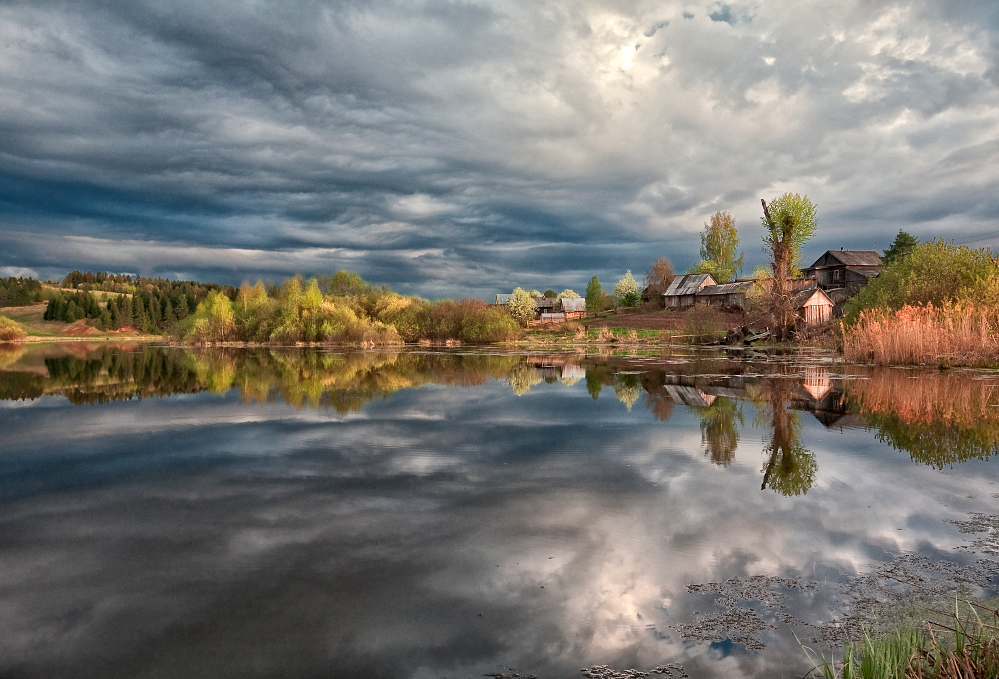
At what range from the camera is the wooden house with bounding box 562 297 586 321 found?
105 metres

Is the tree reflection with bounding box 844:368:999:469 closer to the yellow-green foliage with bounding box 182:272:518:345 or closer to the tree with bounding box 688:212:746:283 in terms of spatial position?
the yellow-green foliage with bounding box 182:272:518:345

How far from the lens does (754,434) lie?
11109 mm

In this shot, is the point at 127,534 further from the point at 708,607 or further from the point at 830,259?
the point at 830,259

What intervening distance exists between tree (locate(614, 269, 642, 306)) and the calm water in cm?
9211

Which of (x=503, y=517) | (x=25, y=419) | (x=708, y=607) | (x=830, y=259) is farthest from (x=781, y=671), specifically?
(x=830, y=259)

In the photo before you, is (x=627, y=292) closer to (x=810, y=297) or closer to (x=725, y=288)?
(x=725, y=288)

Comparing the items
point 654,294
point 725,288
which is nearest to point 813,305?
point 725,288

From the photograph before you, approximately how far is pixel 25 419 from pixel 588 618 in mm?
14616

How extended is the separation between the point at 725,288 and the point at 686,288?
239 inches

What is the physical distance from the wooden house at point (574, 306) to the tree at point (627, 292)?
21.6 feet

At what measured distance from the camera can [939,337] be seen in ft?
71.6

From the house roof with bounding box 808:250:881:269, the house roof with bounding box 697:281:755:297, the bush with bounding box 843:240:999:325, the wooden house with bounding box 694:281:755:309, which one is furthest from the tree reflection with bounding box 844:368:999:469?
the house roof with bounding box 808:250:881:269

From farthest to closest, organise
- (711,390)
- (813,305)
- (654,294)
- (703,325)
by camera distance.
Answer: (654,294) → (813,305) → (703,325) → (711,390)

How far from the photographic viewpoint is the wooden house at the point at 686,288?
289 ft
